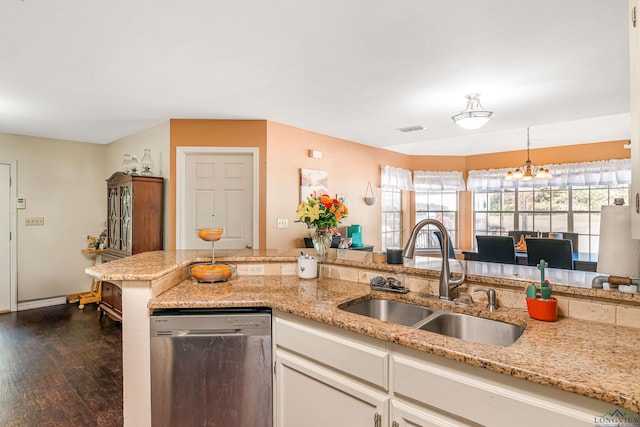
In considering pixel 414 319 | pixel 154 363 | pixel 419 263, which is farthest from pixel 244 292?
pixel 419 263

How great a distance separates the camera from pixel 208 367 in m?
1.68

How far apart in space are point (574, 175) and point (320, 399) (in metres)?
5.90

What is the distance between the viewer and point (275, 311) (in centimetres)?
170

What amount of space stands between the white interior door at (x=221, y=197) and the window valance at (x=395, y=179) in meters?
2.66

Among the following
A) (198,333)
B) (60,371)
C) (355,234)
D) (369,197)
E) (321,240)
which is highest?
(369,197)

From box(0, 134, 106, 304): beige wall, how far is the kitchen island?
3673 mm

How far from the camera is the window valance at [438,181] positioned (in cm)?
659

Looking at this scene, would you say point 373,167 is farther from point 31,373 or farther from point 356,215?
point 31,373

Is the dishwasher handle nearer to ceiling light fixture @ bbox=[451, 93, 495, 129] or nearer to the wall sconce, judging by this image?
ceiling light fixture @ bbox=[451, 93, 495, 129]

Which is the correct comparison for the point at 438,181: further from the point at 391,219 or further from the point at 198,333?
the point at 198,333

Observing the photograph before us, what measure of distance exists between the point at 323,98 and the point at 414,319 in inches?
90.3

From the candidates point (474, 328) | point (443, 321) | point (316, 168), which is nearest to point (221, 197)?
point (316, 168)

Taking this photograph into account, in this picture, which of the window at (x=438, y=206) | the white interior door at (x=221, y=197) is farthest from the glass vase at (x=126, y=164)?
the window at (x=438, y=206)

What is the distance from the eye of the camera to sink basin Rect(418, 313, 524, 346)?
1.42m
